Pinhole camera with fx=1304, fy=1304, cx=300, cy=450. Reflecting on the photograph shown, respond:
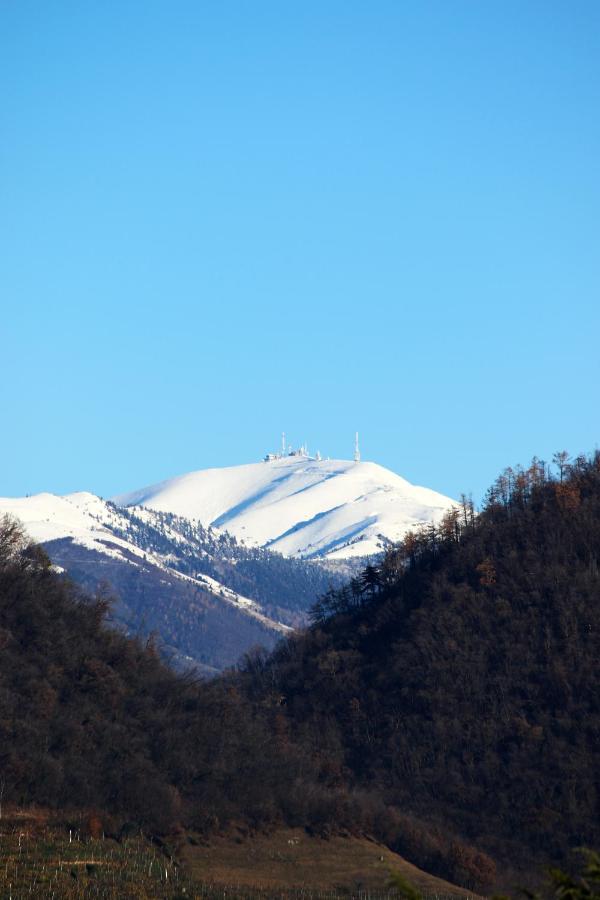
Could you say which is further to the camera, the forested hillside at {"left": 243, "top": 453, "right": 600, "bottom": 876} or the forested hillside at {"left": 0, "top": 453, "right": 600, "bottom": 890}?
the forested hillside at {"left": 243, "top": 453, "right": 600, "bottom": 876}

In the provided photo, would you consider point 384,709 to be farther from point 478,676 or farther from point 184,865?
point 184,865

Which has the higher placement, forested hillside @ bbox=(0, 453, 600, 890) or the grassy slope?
forested hillside @ bbox=(0, 453, 600, 890)

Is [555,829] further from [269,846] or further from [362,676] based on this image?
[362,676]

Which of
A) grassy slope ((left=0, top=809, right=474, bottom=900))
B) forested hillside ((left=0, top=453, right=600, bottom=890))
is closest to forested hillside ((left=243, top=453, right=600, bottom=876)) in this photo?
forested hillside ((left=0, top=453, right=600, bottom=890))

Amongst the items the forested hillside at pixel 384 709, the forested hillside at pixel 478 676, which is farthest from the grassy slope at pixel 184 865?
the forested hillside at pixel 478 676

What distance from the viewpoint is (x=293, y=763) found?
11925 centimetres

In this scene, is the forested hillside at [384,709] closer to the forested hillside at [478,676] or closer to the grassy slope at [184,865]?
the forested hillside at [478,676]

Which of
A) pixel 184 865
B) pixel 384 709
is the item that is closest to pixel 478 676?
pixel 384 709

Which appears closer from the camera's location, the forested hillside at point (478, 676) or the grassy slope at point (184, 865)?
the grassy slope at point (184, 865)

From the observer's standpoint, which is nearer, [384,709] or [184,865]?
Answer: [184,865]

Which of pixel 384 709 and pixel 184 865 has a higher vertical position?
pixel 384 709

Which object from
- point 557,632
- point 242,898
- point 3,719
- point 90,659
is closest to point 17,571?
point 90,659

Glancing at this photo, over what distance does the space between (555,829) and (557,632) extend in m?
30.6

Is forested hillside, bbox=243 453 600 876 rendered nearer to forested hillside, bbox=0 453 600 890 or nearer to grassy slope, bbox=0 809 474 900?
forested hillside, bbox=0 453 600 890
